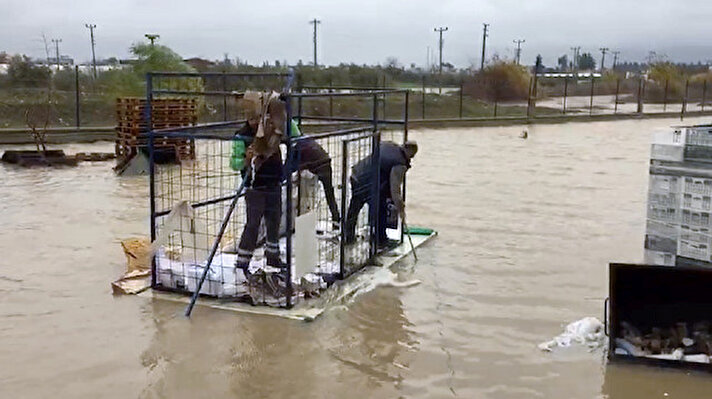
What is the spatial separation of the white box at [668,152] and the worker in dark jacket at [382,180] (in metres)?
3.05

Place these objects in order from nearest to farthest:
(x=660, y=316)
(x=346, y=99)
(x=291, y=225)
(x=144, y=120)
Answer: (x=660, y=316)
(x=291, y=225)
(x=144, y=120)
(x=346, y=99)

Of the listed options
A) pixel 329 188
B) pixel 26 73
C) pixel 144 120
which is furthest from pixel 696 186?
pixel 26 73

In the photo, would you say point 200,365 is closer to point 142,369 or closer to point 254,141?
point 142,369

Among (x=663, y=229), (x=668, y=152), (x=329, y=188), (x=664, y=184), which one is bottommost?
(x=329, y=188)

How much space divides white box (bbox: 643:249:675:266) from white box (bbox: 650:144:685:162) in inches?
27.0

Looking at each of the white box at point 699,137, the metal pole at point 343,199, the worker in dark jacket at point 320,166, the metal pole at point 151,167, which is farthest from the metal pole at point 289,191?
the white box at point 699,137

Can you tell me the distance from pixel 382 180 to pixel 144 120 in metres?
9.41

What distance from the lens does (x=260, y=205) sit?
7.16 meters

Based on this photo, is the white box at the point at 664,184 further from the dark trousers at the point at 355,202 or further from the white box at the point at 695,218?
the dark trousers at the point at 355,202

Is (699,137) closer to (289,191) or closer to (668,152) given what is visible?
(668,152)

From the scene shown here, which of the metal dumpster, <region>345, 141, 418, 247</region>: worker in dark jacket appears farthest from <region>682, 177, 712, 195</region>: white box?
<region>345, 141, 418, 247</region>: worker in dark jacket

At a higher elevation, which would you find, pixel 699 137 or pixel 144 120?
pixel 699 137

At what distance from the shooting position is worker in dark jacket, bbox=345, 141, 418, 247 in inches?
327

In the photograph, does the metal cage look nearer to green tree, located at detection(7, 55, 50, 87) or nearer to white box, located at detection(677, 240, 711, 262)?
white box, located at detection(677, 240, 711, 262)
